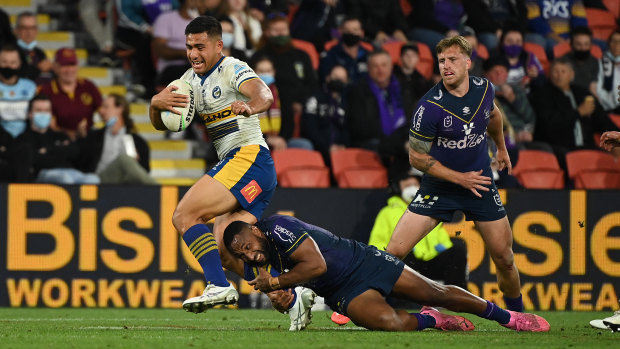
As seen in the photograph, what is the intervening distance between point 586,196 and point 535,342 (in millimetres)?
4895

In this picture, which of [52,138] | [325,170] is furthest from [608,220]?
[52,138]

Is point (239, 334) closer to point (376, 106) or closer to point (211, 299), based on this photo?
point (211, 299)

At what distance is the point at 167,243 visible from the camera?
38.8 feet

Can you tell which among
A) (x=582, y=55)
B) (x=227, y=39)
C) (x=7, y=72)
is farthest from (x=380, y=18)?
(x=7, y=72)

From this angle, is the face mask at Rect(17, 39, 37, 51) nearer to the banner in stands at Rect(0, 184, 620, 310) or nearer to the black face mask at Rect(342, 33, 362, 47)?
the banner in stands at Rect(0, 184, 620, 310)

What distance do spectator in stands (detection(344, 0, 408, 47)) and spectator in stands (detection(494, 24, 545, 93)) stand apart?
1.57 meters

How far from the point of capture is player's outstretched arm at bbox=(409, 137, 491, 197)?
855 cm

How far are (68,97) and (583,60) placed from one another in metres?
7.66

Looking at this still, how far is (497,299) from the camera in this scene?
12.1m

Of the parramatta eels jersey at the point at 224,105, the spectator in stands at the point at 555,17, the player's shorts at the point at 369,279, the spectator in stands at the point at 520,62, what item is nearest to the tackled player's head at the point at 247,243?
the player's shorts at the point at 369,279

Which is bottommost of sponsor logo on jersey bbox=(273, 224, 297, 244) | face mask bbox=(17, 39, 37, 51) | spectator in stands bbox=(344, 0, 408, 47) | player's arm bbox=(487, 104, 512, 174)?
sponsor logo on jersey bbox=(273, 224, 297, 244)

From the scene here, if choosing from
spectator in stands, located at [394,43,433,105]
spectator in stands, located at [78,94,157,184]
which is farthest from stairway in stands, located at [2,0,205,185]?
spectator in stands, located at [394,43,433,105]

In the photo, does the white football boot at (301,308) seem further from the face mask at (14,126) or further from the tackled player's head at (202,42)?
the face mask at (14,126)

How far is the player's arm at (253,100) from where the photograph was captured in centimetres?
768
